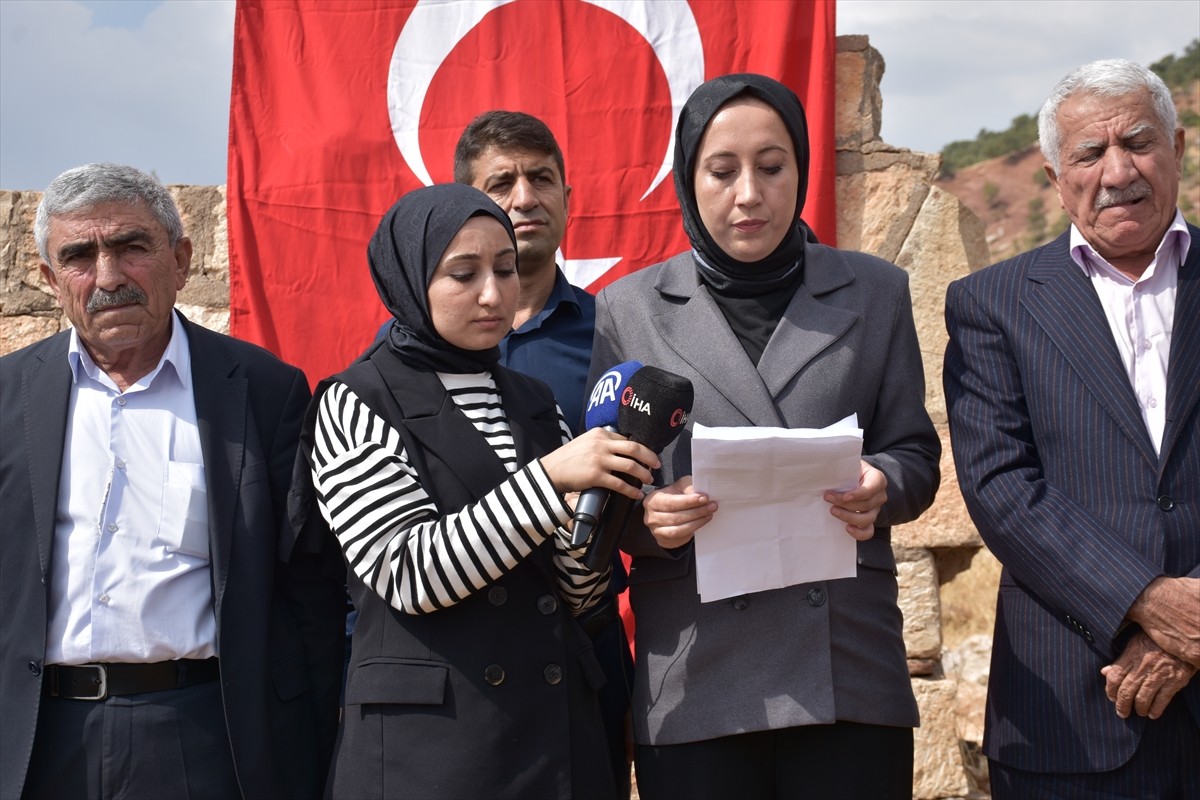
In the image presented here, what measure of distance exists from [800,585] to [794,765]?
383 millimetres

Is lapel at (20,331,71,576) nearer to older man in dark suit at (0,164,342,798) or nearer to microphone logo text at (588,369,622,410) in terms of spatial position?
older man in dark suit at (0,164,342,798)

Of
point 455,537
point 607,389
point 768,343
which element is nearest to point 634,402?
point 607,389

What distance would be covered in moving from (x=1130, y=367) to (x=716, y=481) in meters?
1.11

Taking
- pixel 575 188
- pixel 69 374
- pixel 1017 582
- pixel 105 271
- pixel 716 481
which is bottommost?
pixel 1017 582

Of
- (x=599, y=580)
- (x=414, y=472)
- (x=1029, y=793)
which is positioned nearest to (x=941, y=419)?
(x=1029, y=793)

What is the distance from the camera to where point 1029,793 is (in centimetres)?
265

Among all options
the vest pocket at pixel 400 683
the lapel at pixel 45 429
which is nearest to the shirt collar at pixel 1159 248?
the vest pocket at pixel 400 683

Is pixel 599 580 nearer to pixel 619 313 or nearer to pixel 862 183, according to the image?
pixel 619 313

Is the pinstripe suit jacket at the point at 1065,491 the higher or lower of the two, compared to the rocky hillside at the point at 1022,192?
lower

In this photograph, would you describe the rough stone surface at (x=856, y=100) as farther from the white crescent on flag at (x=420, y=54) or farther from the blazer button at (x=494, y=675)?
the blazer button at (x=494, y=675)

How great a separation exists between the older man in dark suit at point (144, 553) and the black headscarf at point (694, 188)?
116cm

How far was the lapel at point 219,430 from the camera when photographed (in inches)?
106

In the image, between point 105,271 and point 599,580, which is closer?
point 599,580

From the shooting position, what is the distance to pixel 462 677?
229 cm
